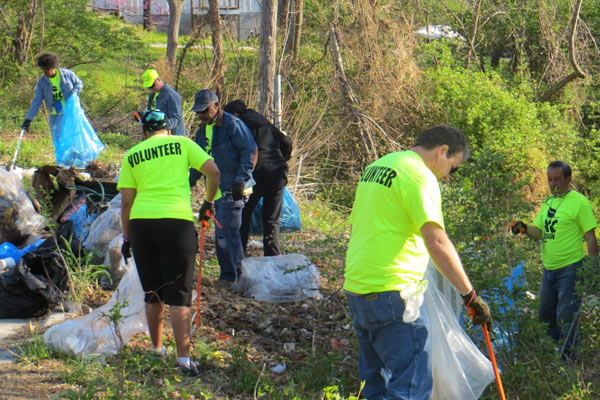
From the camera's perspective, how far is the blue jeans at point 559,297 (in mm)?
5281

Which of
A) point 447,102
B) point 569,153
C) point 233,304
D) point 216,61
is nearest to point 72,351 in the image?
point 233,304

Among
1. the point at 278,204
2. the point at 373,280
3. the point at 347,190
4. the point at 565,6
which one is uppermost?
the point at 565,6

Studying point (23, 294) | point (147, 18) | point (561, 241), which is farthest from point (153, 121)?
point (147, 18)

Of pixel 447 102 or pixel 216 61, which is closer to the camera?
pixel 216 61

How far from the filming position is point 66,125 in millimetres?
9125

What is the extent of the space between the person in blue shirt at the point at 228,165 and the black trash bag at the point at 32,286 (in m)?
1.32

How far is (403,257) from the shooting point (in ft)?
10.4

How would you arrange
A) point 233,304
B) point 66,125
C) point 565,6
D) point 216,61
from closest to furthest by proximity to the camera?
point 233,304 → point 66,125 → point 216,61 → point 565,6

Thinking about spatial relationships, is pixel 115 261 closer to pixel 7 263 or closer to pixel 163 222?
pixel 7 263

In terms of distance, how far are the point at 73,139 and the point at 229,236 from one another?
407 cm

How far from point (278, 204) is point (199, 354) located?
225cm

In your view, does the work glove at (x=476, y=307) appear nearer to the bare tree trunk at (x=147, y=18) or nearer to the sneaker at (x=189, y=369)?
the sneaker at (x=189, y=369)

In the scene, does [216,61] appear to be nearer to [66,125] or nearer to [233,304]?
[66,125]

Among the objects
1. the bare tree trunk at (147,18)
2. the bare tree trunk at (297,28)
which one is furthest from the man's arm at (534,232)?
the bare tree trunk at (147,18)
